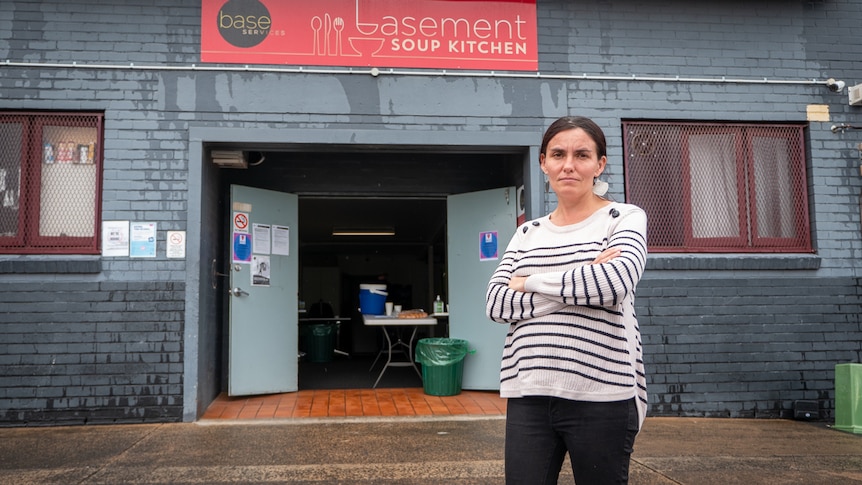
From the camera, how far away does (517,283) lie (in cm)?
207

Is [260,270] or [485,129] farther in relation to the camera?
[260,270]

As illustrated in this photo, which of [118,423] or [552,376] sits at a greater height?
[552,376]

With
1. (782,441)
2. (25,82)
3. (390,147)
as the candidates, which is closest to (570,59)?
(390,147)

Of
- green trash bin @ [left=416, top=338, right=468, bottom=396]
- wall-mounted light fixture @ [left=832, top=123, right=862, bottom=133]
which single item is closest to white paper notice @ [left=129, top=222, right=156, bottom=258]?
green trash bin @ [left=416, top=338, right=468, bottom=396]

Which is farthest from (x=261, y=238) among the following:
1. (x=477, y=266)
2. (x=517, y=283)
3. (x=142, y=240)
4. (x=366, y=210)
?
(x=517, y=283)

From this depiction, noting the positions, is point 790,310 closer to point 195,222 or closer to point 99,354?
point 195,222

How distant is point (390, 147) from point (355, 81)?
680mm

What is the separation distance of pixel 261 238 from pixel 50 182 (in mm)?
2012

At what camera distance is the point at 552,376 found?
6.23ft

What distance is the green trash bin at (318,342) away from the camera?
37.3 feet

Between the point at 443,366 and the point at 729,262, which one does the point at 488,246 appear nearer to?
the point at 443,366

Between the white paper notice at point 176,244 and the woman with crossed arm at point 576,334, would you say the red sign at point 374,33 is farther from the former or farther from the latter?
the woman with crossed arm at point 576,334

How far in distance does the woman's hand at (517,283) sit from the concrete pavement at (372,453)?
7.29ft

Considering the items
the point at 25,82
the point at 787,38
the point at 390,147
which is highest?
the point at 787,38
